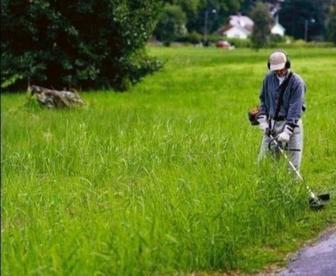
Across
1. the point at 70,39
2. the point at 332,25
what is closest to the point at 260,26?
the point at 332,25

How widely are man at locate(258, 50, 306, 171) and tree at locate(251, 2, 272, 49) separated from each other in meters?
71.5

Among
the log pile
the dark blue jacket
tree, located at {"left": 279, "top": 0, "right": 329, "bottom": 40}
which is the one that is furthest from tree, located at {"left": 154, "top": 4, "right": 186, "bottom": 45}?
the dark blue jacket

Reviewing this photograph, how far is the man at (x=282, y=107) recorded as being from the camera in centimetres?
827

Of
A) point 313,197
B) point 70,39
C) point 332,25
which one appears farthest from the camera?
point 332,25

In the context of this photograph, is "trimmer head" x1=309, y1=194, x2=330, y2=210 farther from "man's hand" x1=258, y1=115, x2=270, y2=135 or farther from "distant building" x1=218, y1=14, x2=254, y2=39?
"distant building" x1=218, y1=14, x2=254, y2=39

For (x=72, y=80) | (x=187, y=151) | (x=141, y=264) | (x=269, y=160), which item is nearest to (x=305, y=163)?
(x=187, y=151)

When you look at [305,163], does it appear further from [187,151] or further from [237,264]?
[237,264]

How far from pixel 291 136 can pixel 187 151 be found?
6.29 feet

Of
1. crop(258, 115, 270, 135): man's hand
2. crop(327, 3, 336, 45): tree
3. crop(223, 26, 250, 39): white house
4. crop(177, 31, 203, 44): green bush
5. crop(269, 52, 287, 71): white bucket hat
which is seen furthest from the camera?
crop(223, 26, 250, 39): white house

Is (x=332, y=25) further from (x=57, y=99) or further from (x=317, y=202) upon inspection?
(x=317, y=202)

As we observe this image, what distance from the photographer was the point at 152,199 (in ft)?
23.2

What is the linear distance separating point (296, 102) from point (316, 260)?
2308 millimetres

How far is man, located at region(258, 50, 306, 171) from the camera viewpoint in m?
8.27

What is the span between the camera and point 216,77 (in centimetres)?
2994
